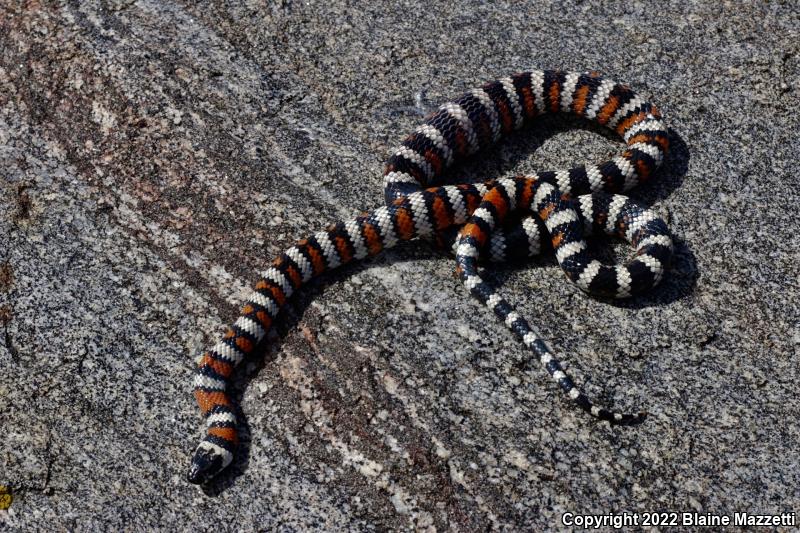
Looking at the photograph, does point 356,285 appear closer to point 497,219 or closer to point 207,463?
point 497,219

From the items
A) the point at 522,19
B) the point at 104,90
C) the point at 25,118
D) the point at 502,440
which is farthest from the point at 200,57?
the point at 502,440

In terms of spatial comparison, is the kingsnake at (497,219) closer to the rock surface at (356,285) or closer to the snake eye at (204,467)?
the snake eye at (204,467)

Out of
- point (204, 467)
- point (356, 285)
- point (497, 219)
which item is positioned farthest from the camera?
point (497, 219)

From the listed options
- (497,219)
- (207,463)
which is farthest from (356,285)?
(207,463)

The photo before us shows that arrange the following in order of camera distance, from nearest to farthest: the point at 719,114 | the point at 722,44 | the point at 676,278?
the point at 676,278, the point at 719,114, the point at 722,44

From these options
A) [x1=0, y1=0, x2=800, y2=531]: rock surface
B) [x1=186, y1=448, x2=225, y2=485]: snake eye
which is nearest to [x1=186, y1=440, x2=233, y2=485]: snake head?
[x1=186, y1=448, x2=225, y2=485]: snake eye

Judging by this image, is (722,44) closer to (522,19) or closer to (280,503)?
(522,19)
